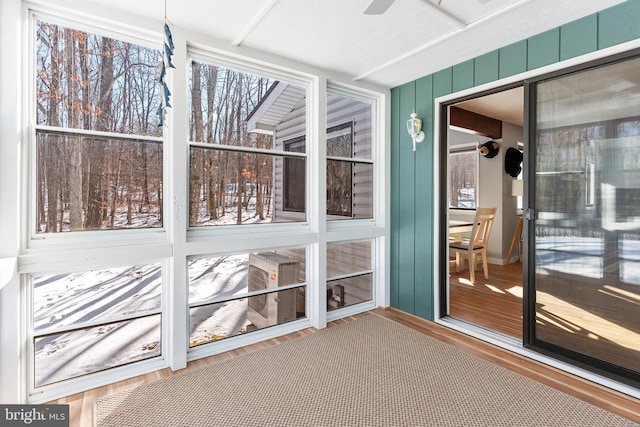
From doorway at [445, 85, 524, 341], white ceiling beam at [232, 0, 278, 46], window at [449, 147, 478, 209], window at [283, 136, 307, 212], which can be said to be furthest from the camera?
window at [449, 147, 478, 209]

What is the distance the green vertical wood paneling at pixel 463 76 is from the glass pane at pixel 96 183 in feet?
8.64

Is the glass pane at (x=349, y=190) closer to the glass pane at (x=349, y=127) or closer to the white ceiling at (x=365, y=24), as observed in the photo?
the glass pane at (x=349, y=127)

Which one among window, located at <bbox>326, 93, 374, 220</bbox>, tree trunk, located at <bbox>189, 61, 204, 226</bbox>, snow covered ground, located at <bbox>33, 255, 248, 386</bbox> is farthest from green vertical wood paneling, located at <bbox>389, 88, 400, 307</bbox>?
tree trunk, located at <bbox>189, 61, 204, 226</bbox>

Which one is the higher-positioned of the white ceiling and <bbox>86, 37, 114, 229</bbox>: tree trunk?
the white ceiling

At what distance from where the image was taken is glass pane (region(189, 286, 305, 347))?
2.73m

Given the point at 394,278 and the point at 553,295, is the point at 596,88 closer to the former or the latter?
the point at 553,295

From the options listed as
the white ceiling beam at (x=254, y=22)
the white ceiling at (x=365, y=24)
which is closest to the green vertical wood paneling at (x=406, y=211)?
the white ceiling at (x=365, y=24)

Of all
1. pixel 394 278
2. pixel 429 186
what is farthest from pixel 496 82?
pixel 394 278

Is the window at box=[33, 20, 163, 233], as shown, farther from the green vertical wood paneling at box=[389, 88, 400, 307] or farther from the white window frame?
the green vertical wood paneling at box=[389, 88, 400, 307]

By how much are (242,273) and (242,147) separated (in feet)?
3.53

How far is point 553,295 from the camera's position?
2.56 meters

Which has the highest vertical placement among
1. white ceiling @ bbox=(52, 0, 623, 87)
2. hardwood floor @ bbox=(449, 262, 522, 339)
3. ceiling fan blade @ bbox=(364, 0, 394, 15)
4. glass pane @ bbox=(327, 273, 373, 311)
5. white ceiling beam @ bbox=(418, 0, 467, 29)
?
white ceiling @ bbox=(52, 0, 623, 87)

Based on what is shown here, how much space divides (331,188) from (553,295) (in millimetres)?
2085

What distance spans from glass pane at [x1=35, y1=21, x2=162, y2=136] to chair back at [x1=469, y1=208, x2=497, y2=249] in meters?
4.15
